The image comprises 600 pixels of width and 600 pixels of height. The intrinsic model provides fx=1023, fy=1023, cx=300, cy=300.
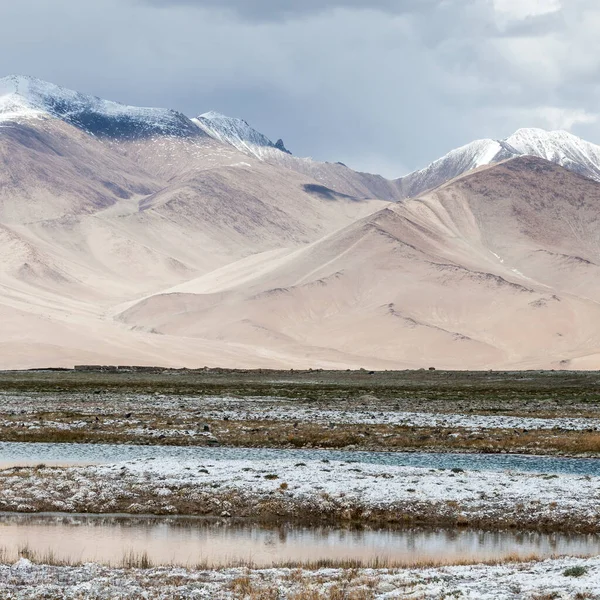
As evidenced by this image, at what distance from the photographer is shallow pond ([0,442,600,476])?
127 ft

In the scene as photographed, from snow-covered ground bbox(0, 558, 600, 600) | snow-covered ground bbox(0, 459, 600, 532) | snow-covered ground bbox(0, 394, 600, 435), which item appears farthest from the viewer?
snow-covered ground bbox(0, 394, 600, 435)

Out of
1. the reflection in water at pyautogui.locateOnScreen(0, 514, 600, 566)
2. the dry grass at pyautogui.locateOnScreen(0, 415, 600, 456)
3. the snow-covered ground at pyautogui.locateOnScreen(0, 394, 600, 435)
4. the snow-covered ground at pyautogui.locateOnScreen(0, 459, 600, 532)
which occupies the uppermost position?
the snow-covered ground at pyautogui.locateOnScreen(0, 394, 600, 435)

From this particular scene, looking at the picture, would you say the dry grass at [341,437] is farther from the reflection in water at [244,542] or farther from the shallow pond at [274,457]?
the reflection in water at [244,542]

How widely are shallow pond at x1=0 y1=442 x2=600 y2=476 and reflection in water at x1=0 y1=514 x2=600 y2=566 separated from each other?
10109 millimetres

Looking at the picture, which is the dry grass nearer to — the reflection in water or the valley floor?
the valley floor

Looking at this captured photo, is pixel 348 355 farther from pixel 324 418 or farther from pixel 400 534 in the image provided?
pixel 400 534

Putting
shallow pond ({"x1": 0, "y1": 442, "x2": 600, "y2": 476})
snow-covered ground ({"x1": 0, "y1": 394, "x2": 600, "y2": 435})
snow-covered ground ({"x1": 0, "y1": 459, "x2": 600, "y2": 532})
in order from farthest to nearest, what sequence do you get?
snow-covered ground ({"x1": 0, "y1": 394, "x2": 600, "y2": 435})
shallow pond ({"x1": 0, "y1": 442, "x2": 600, "y2": 476})
snow-covered ground ({"x1": 0, "y1": 459, "x2": 600, "y2": 532})

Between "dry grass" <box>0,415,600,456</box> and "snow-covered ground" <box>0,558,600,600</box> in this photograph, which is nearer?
"snow-covered ground" <box>0,558,600,600</box>

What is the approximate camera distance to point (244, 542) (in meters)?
26.0

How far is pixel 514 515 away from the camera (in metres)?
28.5

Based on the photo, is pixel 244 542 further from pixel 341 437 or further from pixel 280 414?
pixel 280 414

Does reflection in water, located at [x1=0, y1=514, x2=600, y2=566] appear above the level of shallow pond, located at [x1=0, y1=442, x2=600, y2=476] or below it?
below

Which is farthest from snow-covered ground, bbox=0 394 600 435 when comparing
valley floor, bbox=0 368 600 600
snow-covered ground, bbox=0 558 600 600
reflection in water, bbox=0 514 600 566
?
snow-covered ground, bbox=0 558 600 600

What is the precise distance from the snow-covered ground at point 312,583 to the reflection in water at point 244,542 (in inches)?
77.8
